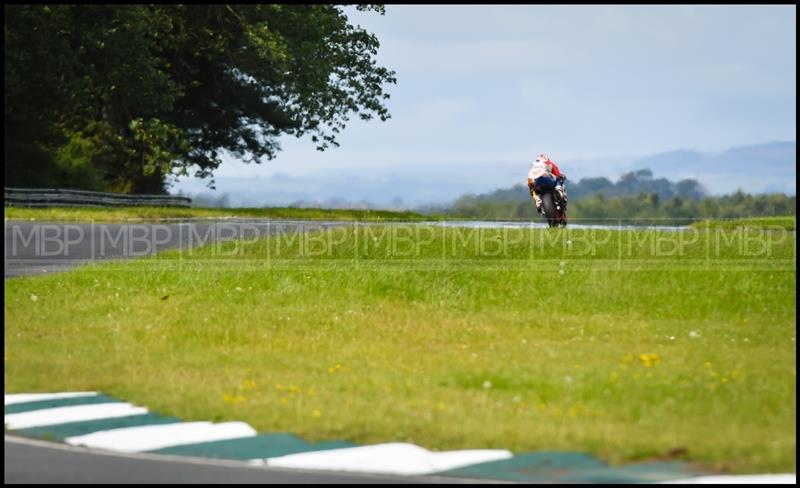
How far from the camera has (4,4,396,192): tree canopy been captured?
46812 millimetres

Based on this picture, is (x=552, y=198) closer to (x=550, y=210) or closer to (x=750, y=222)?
(x=550, y=210)

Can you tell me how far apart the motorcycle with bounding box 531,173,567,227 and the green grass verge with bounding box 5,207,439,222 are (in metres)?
16.8

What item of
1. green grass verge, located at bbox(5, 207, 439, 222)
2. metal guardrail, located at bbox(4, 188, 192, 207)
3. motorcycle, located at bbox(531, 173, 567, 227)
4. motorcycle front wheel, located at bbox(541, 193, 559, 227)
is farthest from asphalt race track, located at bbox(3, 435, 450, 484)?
metal guardrail, located at bbox(4, 188, 192, 207)

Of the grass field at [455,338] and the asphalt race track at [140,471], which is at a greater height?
the grass field at [455,338]

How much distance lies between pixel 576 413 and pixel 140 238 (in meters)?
23.5

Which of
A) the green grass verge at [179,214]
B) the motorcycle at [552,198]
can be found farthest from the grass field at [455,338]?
the green grass verge at [179,214]

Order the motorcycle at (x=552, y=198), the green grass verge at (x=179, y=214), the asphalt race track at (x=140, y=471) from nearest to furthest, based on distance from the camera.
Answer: the asphalt race track at (x=140, y=471) < the motorcycle at (x=552, y=198) < the green grass verge at (x=179, y=214)

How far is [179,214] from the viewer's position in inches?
1882

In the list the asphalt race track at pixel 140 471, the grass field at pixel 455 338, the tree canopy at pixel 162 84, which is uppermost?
the tree canopy at pixel 162 84

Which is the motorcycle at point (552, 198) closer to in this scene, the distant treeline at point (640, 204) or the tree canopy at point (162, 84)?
the distant treeline at point (640, 204)

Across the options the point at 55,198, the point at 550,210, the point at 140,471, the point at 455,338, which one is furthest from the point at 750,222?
the point at 140,471

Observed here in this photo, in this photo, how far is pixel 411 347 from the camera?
54.1ft

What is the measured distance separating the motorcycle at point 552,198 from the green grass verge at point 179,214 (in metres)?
16.8

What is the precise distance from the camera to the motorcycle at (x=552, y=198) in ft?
85.2
